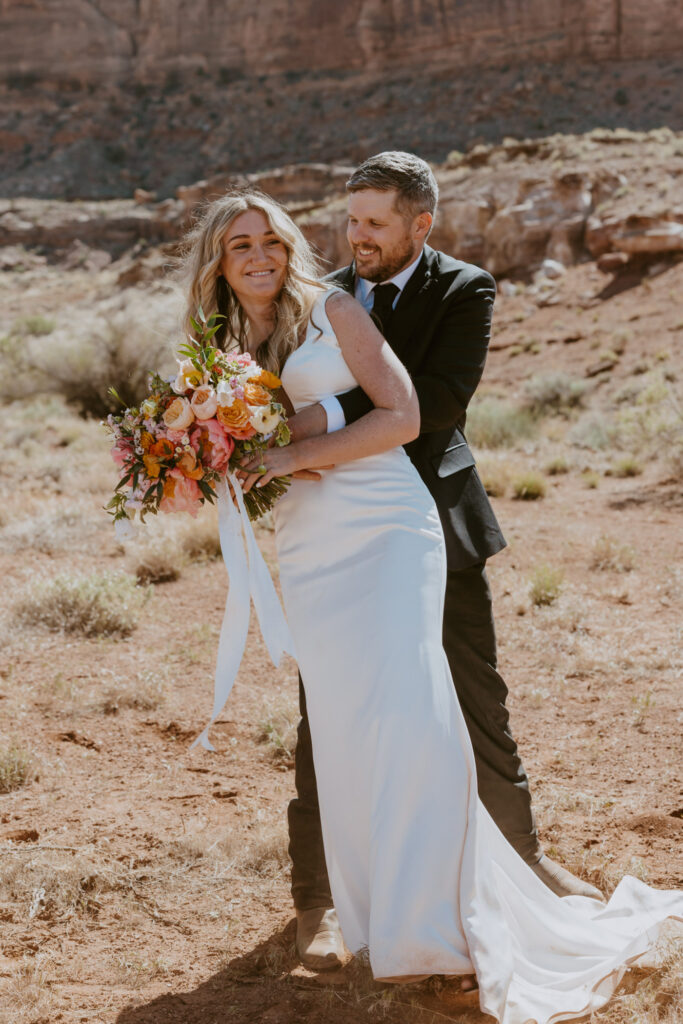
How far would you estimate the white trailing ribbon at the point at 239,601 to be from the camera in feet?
9.57

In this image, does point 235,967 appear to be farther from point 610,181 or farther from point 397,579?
point 610,181

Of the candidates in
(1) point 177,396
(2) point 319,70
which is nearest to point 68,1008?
(1) point 177,396

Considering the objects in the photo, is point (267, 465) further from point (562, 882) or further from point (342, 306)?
point (562, 882)

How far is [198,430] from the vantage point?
278 centimetres

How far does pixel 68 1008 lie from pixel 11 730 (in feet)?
Result: 7.91

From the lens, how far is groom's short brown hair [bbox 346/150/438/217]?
113 inches

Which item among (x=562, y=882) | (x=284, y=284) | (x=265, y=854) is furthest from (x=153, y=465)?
(x=562, y=882)

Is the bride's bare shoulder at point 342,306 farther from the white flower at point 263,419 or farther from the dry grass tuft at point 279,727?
the dry grass tuft at point 279,727

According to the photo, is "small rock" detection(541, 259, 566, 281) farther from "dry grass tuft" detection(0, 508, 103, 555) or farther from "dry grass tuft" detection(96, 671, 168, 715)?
"dry grass tuft" detection(96, 671, 168, 715)

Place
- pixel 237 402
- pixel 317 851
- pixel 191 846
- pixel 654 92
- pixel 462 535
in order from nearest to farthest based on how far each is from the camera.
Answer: pixel 237 402 < pixel 462 535 < pixel 317 851 < pixel 191 846 < pixel 654 92

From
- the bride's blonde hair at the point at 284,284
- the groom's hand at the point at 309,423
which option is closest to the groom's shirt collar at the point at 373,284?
the bride's blonde hair at the point at 284,284

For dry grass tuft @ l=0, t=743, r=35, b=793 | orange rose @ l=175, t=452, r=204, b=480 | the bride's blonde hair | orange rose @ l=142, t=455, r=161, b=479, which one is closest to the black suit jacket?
the bride's blonde hair

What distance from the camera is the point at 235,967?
3.23 metres

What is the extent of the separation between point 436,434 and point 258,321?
0.69 m
